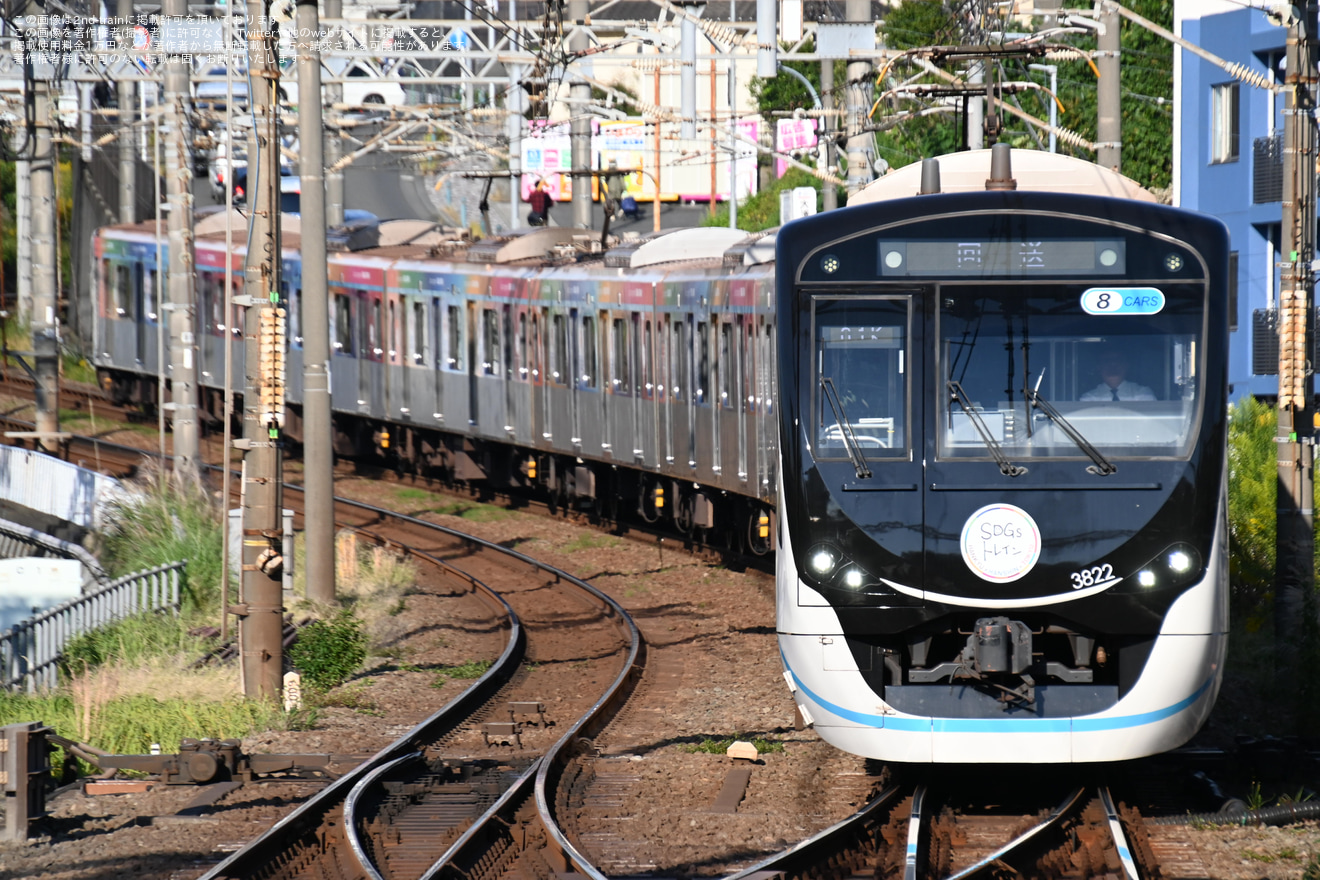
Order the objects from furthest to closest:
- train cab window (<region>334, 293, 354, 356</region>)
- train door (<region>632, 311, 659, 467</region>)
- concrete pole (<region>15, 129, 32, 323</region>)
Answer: train cab window (<region>334, 293, 354, 356</region>), concrete pole (<region>15, 129, 32, 323</region>), train door (<region>632, 311, 659, 467</region>)

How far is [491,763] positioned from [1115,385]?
13.9 feet

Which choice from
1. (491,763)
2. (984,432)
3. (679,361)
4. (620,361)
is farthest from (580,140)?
(984,432)

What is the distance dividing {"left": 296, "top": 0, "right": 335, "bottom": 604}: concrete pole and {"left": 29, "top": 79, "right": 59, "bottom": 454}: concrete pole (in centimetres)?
667

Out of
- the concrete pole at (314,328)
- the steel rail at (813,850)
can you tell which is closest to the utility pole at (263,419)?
the concrete pole at (314,328)

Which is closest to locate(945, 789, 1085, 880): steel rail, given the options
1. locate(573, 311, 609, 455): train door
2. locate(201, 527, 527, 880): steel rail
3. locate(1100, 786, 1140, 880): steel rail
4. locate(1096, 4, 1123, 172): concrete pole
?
locate(1100, 786, 1140, 880): steel rail

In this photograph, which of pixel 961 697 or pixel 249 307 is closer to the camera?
pixel 961 697

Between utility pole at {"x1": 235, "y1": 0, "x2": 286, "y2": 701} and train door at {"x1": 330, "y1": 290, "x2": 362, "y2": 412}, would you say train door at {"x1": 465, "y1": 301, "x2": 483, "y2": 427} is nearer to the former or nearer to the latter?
train door at {"x1": 330, "y1": 290, "x2": 362, "y2": 412}

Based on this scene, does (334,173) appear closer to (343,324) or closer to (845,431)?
(343,324)

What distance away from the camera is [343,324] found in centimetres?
2814

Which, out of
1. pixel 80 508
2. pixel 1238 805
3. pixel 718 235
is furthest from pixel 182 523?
pixel 1238 805

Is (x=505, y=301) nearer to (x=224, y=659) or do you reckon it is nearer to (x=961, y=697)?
(x=224, y=659)

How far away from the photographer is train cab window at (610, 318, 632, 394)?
21234 millimetres

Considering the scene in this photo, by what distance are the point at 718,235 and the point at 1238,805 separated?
12407 mm

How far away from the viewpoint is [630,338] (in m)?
21.1
